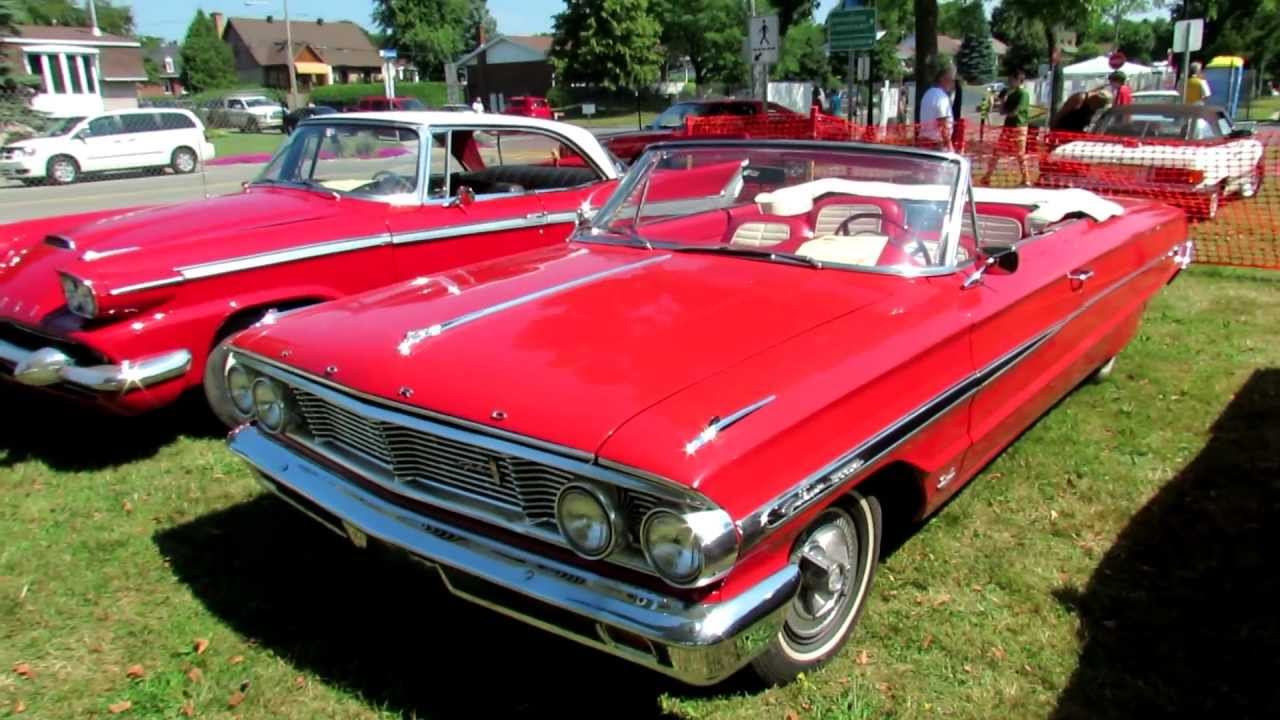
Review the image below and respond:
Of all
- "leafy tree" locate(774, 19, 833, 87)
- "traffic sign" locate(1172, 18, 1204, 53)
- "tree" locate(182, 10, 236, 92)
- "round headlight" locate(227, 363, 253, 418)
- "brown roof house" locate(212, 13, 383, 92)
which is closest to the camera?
"round headlight" locate(227, 363, 253, 418)

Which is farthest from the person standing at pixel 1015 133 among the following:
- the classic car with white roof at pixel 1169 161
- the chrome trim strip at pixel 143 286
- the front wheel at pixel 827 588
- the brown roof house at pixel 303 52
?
the brown roof house at pixel 303 52

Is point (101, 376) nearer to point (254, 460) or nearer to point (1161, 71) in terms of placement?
point (254, 460)

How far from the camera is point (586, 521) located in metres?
2.28

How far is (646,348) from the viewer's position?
266 cm

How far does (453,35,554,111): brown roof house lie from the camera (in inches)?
2350

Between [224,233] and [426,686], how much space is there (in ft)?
8.99

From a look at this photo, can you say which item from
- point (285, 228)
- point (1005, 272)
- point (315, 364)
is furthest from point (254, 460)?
point (1005, 272)

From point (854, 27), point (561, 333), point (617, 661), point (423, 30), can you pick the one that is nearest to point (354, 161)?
point (561, 333)

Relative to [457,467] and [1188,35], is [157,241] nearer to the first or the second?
[457,467]

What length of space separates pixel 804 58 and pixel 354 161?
4591 centimetres

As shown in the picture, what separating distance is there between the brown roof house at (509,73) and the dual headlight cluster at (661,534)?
55907mm

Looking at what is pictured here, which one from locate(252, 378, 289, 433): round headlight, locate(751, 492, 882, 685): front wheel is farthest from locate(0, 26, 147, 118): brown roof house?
locate(751, 492, 882, 685): front wheel

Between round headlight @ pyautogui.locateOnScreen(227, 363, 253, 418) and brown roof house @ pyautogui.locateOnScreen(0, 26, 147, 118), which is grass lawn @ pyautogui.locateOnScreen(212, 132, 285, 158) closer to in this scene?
brown roof house @ pyautogui.locateOnScreen(0, 26, 147, 118)

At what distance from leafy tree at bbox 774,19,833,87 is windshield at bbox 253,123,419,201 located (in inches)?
Result: 1706
